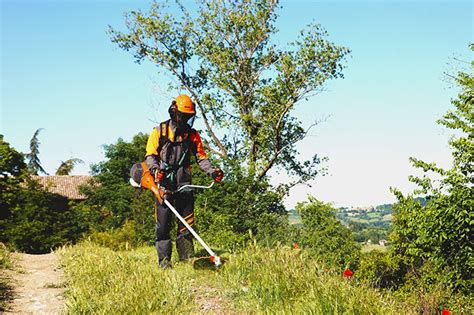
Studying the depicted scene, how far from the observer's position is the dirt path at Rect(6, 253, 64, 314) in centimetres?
526

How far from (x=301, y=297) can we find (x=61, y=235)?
75.8 ft

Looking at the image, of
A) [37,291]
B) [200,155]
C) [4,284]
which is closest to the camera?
[37,291]

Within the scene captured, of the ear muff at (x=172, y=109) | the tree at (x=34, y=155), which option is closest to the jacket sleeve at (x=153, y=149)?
the ear muff at (x=172, y=109)

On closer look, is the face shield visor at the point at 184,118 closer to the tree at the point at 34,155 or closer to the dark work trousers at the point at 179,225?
the dark work trousers at the point at 179,225

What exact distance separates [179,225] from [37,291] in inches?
89.4

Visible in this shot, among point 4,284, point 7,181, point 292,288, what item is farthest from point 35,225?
point 292,288

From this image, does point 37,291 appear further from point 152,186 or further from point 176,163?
point 176,163

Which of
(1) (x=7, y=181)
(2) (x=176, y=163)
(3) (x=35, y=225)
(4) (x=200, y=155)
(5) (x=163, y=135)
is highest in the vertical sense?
(1) (x=7, y=181)

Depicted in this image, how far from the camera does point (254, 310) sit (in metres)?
4.72

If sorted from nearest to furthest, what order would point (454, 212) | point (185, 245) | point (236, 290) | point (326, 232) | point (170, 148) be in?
1. point (236, 290)
2. point (170, 148)
3. point (185, 245)
4. point (454, 212)
5. point (326, 232)

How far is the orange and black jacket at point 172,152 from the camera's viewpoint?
7.38 meters

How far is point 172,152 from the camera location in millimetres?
7484

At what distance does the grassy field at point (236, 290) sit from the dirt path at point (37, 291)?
0.61ft

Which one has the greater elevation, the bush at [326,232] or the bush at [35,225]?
the bush at [35,225]
